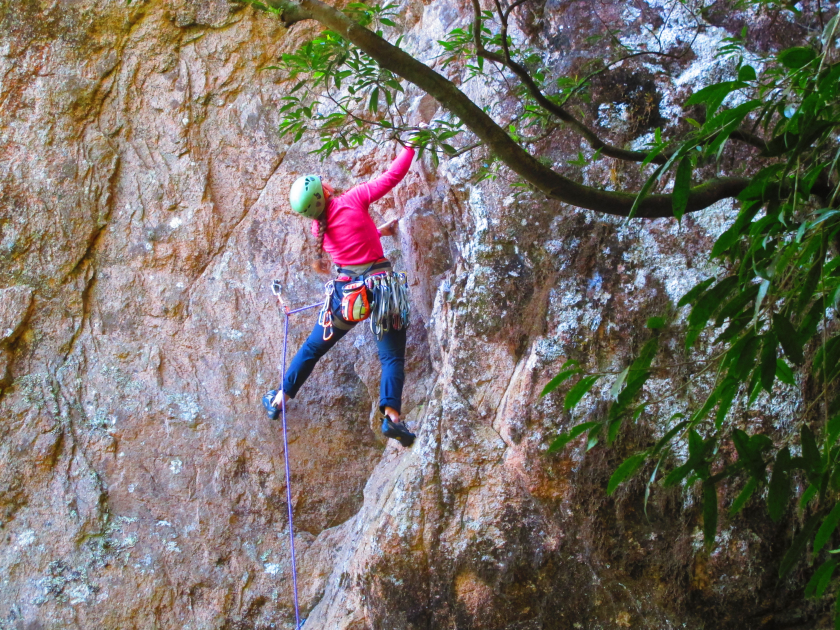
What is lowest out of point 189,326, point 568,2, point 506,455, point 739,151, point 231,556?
point 231,556

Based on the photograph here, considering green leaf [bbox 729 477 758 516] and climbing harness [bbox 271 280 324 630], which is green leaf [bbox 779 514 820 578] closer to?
green leaf [bbox 729 477 758 516]

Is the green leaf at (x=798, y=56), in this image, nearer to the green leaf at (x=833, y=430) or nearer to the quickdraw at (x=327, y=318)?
the green leaf at (x=833, y=430)

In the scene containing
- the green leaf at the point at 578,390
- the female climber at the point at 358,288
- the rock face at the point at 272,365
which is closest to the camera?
the green leaf at the point at 578,390

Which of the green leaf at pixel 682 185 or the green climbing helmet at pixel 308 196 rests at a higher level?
the green climbing helmet at pixel 308 196

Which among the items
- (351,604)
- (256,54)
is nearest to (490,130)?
(351,604)

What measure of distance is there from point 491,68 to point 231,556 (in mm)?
3042

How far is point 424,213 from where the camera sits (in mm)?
4180

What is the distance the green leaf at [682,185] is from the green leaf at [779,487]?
22.3 inches

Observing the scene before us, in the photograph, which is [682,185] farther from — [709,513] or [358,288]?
[358,288]

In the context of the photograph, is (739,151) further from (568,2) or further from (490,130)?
(490,130)

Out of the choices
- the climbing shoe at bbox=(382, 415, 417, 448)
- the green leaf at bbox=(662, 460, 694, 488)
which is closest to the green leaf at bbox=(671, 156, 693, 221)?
the green leaf at bbox=(662, 460, 694, 488)

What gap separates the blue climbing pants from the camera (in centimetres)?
383

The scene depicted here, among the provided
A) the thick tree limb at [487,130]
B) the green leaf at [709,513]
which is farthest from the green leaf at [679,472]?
the thick tree limb at [487,130]

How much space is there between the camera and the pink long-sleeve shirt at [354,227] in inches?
152
